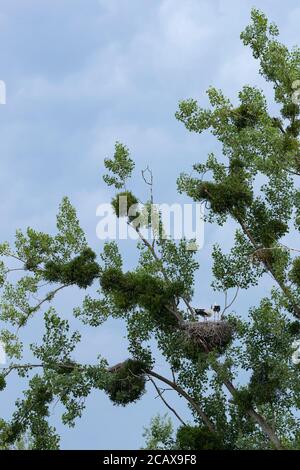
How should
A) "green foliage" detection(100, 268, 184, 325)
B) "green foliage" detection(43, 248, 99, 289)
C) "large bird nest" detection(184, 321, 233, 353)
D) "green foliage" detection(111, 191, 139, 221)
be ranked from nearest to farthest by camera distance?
1. "large bird nest" detection(184, 321, 233, 353)
2. "green foliage" detection(100, 268, 184, 325)
3. "green foliage" detection(43, 248, 99, 289)
4. "green foliage" detection(111, 191, 139, 221)

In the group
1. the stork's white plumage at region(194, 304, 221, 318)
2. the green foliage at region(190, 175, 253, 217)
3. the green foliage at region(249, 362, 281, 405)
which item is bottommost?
the green foliage at region(249, 362, 281, 405)

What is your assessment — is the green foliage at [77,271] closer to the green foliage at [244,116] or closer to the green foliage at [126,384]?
the green foliage at [126,384]

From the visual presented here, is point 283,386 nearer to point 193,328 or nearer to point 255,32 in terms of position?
point 193,328

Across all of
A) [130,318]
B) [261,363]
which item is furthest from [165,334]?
[261,363]

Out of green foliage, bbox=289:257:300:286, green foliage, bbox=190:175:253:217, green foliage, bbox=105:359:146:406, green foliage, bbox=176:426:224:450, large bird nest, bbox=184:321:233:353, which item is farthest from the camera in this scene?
green foliage, bbox=190:175:253:217

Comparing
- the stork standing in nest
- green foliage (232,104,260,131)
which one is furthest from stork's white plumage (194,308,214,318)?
green foliage (232,104,260,131)

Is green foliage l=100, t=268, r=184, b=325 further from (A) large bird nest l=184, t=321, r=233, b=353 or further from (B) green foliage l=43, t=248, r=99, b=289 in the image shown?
(A) large bird nest l=184, t=321, r=233, b=353

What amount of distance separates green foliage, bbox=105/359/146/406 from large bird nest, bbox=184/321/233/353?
4.46 ft

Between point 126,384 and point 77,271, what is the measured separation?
279cm

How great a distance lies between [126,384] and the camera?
2297 cm

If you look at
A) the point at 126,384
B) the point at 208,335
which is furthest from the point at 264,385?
the point at 126,384

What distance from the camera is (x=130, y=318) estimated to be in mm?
24047

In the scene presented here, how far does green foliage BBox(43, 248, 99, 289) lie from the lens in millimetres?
23734

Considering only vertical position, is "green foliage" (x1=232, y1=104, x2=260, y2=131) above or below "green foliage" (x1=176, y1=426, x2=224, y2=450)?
above
